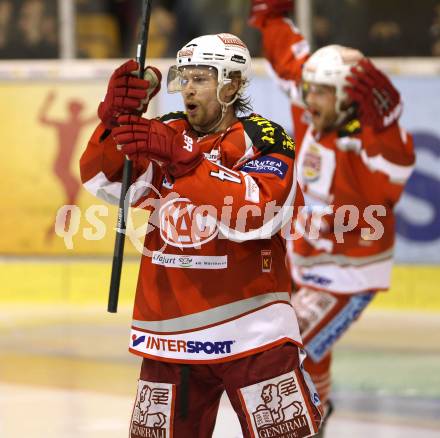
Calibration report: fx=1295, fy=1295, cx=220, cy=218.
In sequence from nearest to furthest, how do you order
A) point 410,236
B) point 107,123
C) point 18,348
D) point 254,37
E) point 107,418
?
point 107,123, point 107,418, point 18,348, point 410,236, point 254,37

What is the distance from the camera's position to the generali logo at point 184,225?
302 centimetres

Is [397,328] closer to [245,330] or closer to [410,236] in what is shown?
Result: [410,236]

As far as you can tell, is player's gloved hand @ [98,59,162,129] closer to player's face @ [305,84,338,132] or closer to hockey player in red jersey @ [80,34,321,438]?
hockey player in red jersey @ [80,34,321,438]

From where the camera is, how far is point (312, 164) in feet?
15.5

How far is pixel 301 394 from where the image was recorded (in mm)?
3090

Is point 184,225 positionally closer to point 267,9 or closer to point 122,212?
point 122,212

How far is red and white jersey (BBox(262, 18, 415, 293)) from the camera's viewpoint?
4508mm

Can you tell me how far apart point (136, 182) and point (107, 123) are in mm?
204

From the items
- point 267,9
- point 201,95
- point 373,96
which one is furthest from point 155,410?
point 267,9

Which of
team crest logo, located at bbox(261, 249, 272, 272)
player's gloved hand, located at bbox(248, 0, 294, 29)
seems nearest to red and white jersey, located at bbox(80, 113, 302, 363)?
team crest logo, located at bbox(261, 249, 272, 272)

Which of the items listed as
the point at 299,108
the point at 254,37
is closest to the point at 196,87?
the point at 299,108

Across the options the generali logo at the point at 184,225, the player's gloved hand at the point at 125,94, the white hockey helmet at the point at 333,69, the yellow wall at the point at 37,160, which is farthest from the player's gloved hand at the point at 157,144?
the yellow wall at the point at 37,160

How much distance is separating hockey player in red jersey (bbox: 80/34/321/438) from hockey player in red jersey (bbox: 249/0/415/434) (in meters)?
1.41

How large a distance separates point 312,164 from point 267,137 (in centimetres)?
168
